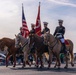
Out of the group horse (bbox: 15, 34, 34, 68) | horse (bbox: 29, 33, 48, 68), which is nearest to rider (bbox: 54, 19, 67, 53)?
horse (bbox: 29, 33, 48, 68)

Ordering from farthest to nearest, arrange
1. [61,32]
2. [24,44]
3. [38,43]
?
[24,44]
[61,32]
[38,43]

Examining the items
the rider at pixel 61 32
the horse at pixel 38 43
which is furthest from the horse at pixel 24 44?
the rider at pixel 61 32

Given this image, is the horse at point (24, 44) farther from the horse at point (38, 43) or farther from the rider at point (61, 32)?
the rider at point (61, 32)

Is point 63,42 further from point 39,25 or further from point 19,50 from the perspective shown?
point 39,25

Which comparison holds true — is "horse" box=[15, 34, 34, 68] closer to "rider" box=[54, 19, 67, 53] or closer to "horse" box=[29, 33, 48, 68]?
"horse" box=[29, 33, 48, 68]

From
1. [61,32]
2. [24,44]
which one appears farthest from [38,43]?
[61,32]

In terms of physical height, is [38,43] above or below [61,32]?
below

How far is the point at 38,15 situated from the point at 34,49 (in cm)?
607

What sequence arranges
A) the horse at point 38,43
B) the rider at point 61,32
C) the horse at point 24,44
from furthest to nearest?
the horse at point 24,44
the rider at point 61,32
the horse at point 38,43

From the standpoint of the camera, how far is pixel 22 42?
65.4 ft

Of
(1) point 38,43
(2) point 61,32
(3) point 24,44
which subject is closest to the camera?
(1) point 38,43

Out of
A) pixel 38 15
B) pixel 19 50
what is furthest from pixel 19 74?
pixel 38 15

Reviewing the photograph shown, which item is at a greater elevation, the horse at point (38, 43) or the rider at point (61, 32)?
the rider at point (61, 32)

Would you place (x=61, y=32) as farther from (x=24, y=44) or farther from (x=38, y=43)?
(x=24, y=44)
